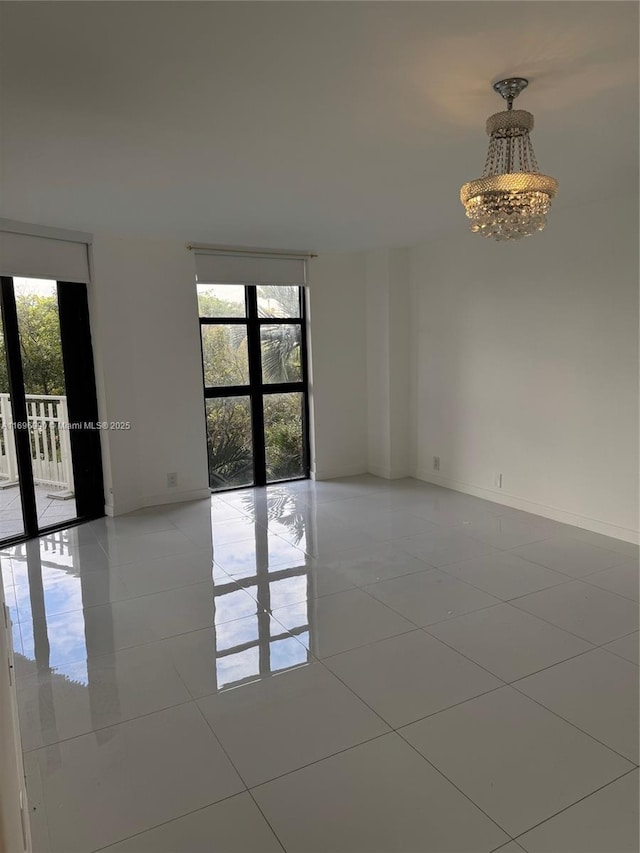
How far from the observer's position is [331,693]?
2334mm

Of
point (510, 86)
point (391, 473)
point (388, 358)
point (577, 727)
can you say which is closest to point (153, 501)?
point (391, 473)

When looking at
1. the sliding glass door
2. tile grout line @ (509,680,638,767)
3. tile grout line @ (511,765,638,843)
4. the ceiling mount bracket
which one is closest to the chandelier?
the ceiling mount bracket

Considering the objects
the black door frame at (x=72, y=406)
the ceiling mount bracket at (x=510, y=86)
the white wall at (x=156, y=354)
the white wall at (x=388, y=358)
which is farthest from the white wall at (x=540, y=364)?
the black door frame at (x=72, y=406)

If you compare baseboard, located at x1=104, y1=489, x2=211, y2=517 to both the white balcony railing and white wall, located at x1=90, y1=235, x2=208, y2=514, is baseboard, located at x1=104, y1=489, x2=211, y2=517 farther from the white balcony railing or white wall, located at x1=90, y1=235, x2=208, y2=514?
the white balcony railing

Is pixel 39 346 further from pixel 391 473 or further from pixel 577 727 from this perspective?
pixel 577 727

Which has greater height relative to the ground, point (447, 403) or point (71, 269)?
point (71, 269)

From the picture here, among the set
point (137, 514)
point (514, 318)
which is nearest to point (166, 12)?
point (514, 318)

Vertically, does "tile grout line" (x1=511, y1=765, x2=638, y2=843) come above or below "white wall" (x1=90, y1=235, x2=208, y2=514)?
below

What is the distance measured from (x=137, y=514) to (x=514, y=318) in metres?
3.65

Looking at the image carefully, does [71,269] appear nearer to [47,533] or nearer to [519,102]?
[47,533]

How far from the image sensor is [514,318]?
460cm

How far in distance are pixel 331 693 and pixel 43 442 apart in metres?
3.38

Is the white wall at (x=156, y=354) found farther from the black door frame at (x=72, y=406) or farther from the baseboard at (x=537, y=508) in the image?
the baseboard at (x=537, y=508)

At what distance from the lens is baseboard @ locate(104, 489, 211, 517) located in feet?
15.9
